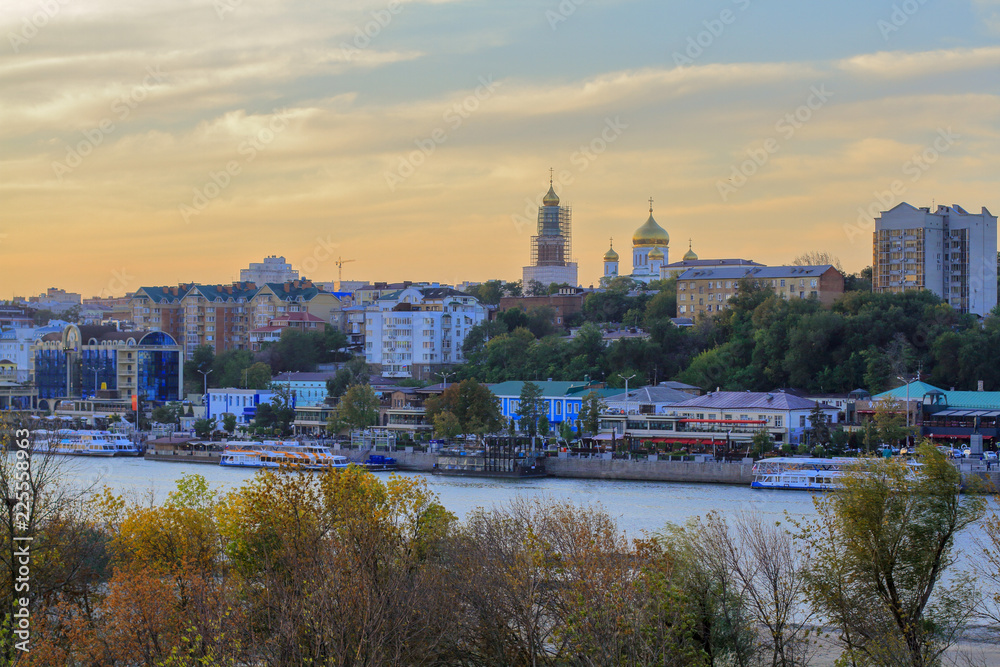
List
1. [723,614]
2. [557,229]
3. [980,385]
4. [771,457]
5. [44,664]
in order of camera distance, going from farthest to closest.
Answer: [557,229] → [980,385] → [771,457] → [723,614] → [44,664]

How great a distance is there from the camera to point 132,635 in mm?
10125

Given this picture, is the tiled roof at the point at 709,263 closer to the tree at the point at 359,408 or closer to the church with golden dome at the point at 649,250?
the church with golden dome at the point at 649,250

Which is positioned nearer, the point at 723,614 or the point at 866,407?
the point at 723,614

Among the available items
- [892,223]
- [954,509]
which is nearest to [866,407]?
[892,223]

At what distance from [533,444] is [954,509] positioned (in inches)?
971

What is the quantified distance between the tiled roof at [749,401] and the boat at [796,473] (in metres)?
5.24

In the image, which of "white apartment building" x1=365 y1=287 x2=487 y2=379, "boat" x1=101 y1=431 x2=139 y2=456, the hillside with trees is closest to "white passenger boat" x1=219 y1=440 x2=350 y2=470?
"boat" x1=101 y1=431 x2=139 y2=456

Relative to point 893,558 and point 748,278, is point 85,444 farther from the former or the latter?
point 893,558

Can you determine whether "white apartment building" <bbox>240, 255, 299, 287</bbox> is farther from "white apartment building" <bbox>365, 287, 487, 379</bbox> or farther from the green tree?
the green tree

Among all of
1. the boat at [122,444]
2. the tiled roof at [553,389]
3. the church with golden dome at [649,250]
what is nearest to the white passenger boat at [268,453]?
the boat at [122,444]

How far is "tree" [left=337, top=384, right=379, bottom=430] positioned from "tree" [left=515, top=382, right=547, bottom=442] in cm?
481

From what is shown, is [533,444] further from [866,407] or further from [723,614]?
[723,614]

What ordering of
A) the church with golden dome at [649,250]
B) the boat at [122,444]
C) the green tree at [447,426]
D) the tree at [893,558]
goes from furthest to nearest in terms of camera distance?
the church with golden dome at [649,250] → the boat at [122,444] → the green tree at [447,426] → the tree at [893,558]

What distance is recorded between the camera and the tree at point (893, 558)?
1147 cm
